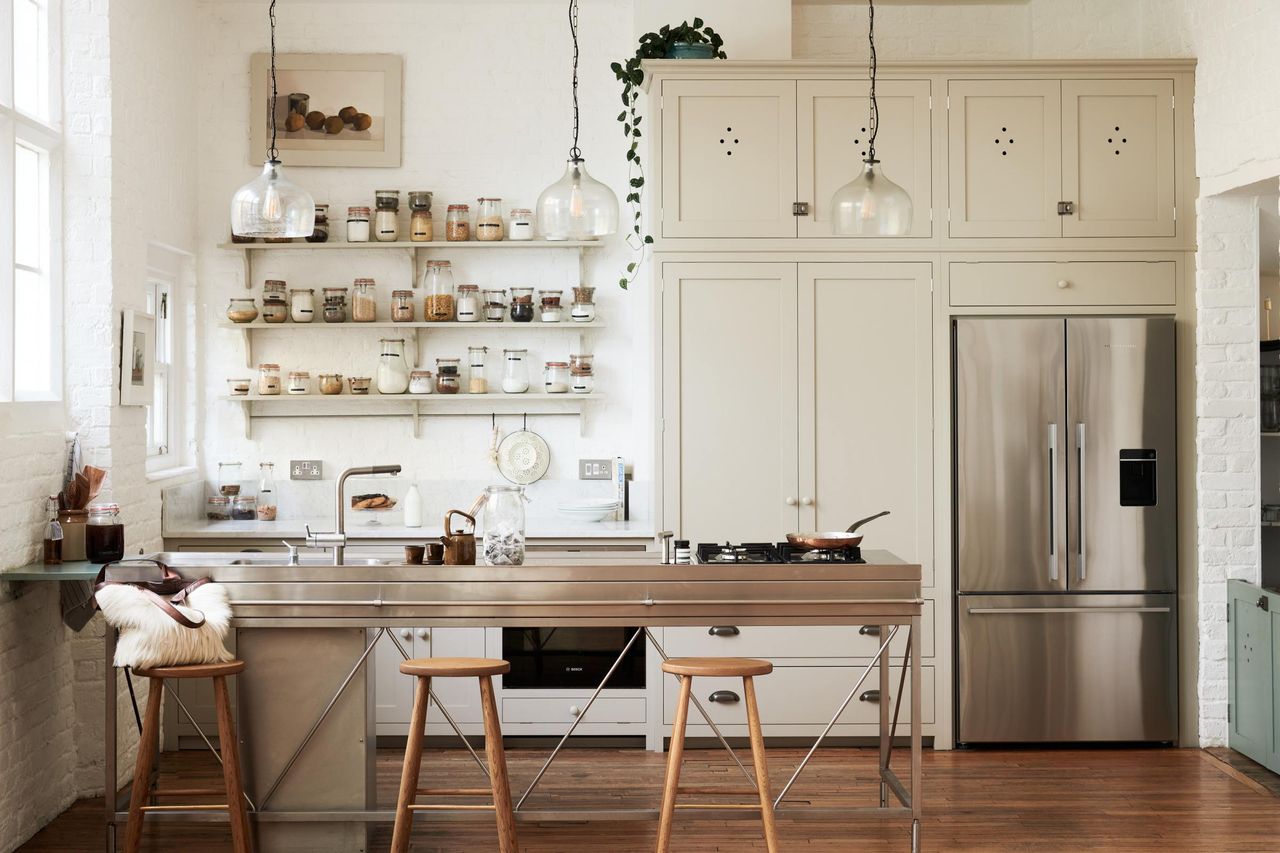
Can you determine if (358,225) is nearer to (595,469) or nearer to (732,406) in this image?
(595,469)

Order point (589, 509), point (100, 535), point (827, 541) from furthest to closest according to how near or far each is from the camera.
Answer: point (589, 509) < point (100, 535) < point (827, 541)

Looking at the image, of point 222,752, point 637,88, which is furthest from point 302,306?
point 222,752

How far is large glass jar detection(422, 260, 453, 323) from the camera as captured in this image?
5488 millimetres

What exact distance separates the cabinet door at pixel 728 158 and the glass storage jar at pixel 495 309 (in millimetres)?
1047

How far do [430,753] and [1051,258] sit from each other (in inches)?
134

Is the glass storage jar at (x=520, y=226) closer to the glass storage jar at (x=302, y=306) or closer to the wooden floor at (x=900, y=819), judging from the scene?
the glass storage jar at (x=302, y=306)

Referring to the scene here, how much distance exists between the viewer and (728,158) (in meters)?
4.89

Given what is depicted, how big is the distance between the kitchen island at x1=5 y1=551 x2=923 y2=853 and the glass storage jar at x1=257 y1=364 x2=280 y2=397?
1.96 m

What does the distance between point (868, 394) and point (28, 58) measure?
3.52 m

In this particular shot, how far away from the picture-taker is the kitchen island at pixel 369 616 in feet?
11.5

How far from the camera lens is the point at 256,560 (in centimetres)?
394

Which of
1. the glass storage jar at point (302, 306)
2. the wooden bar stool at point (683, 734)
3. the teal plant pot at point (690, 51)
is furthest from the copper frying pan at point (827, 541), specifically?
the glass storage jar at point (302, 306)

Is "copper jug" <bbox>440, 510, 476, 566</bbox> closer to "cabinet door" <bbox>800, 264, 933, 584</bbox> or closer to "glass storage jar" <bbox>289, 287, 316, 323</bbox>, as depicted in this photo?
"cabinet door" <bbox>800, 264, 933, 584</bbox>

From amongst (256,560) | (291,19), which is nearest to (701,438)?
(256,560)
